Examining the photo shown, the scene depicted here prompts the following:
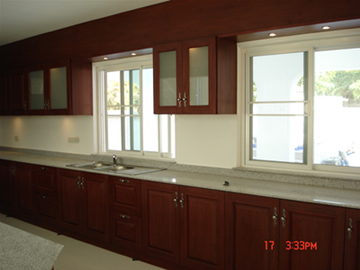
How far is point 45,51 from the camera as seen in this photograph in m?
4.97

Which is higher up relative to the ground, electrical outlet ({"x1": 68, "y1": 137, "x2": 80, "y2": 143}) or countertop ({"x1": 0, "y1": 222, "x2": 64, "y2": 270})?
electrical outlet ({"x1": 68, "y1": 137, "x2": 80, "y2": 143})

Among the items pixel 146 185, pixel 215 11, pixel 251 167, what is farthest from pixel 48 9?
pixel 251 167

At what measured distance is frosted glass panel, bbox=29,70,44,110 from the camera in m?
5.01

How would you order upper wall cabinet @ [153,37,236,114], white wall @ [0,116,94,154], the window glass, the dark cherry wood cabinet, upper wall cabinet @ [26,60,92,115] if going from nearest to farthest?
the window glass
upper wall cabinet @ [153,37,236,114]
upper wall cabinet @ [26,60,92,115]
the dark cherry wood cabinet
white wall @ [0,116,94,154]

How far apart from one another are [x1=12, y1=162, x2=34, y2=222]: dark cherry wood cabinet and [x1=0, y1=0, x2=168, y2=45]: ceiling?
76.0 inches

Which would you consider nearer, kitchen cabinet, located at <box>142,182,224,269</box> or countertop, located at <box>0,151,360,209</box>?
countertop, located at <box>0,151,360,209</box>

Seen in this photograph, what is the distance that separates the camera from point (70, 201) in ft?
14.0

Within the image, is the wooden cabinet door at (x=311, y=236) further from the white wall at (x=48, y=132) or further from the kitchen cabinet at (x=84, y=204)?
the white wall at (x=48, y=132)

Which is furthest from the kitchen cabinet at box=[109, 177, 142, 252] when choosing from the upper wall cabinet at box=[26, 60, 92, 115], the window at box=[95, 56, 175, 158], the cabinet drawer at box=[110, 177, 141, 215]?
the upper wall cabinet at box=[26, 60, 92, 115]

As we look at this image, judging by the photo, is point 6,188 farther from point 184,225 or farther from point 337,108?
point 337,108

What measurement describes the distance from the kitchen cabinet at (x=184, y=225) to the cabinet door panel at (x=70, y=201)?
Answer: 1.12 m

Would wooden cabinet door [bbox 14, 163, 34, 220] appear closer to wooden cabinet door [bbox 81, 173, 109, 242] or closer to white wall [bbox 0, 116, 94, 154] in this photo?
white wall [bbox 0, 116, 94, 154]

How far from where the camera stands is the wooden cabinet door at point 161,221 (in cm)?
324

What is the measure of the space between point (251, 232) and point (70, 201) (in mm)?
2468
